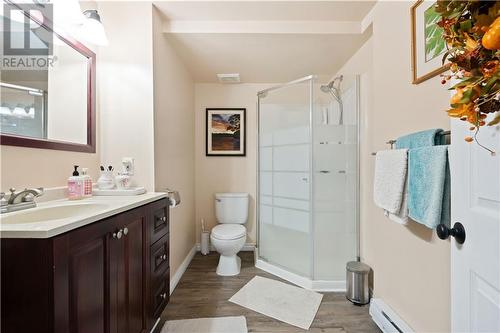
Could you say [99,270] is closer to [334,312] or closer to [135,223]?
[135,223]

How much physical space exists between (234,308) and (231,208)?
3.87ft

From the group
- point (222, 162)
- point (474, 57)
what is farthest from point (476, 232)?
point (222, 162)

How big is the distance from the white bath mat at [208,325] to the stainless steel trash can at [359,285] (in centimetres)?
90

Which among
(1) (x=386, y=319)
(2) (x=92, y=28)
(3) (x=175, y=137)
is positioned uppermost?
(2) (x=92, y=28)

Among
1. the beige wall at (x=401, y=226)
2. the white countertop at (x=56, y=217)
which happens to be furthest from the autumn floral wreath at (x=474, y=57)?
the white countertop at (x=56, y=217)

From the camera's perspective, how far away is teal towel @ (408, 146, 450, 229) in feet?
3.26

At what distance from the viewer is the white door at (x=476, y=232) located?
24.6 inches

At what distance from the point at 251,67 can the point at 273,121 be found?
66cm

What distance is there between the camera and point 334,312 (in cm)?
169

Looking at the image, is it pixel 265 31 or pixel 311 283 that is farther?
pixel 311 283

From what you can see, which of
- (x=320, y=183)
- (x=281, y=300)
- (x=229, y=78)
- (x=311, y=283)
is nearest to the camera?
(x=281, y=300)

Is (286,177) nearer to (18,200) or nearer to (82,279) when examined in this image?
(82,279)

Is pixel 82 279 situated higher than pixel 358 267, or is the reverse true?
pixel 82 279

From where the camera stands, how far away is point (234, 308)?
1.73 meters
